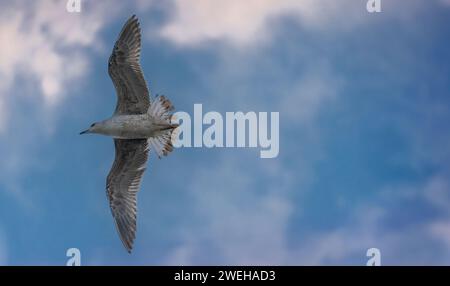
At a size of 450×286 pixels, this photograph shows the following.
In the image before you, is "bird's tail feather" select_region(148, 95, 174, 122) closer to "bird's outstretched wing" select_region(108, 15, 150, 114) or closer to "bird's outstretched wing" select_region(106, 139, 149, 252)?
"bird's outstretched wing" select_region(108, 15, 150, 114)

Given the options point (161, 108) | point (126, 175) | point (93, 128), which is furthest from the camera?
point (126, 175)

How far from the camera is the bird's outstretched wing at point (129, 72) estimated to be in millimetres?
9109

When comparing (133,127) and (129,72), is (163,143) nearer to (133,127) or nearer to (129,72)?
(133,127)

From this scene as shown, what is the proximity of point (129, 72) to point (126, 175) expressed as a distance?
1.26 meters

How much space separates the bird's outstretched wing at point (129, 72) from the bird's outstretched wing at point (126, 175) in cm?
54

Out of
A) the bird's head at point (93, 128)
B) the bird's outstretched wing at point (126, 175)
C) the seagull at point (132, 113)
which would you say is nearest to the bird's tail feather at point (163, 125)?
the seagull at point (132, 113)

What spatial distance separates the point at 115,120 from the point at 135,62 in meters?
0.66

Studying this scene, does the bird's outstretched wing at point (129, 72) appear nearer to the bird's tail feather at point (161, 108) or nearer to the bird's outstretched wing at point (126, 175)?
the bird's tail feather at point (161, 108)

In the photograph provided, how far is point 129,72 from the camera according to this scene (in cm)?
909

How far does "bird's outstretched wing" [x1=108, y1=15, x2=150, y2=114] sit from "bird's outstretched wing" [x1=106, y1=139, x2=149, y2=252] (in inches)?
21.1

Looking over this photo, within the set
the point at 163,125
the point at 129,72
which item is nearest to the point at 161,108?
the point at 163,125

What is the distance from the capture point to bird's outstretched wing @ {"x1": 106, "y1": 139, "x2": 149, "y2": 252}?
9.61 m

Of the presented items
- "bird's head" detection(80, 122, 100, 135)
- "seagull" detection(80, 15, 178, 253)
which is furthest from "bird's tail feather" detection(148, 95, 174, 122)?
"bird's head" detection(80, 122, 100, 135)

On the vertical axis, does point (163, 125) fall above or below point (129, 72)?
below
